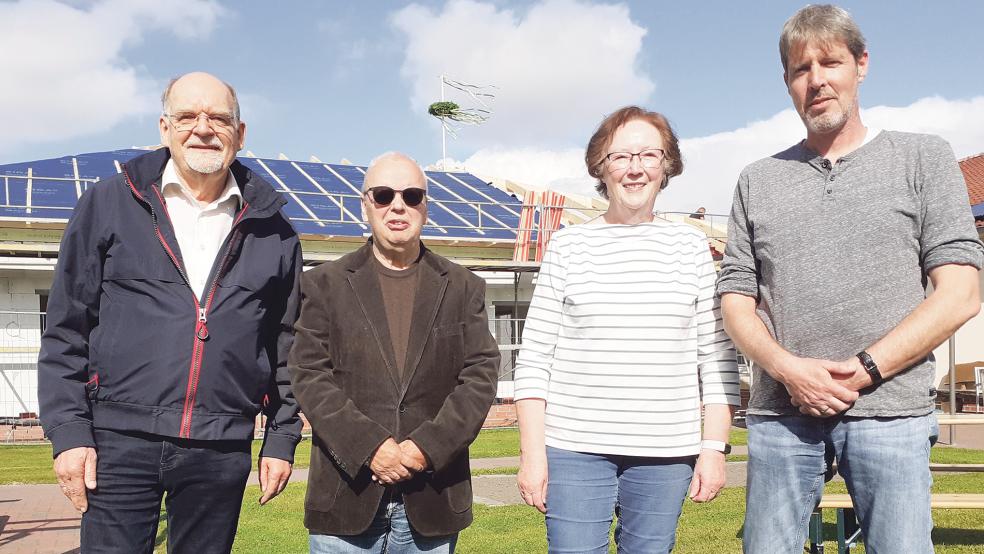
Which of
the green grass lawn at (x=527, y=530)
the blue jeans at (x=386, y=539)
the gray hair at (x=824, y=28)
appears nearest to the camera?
the gray hair at (x=824, y=28)

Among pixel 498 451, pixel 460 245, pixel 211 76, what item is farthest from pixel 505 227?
pixel 211 76

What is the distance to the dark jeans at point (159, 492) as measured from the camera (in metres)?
3.02

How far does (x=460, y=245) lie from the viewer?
20906 millimetres

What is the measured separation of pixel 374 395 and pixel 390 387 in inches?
2.5

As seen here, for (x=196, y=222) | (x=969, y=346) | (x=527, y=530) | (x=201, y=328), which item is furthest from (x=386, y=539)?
(x=969, y=346)

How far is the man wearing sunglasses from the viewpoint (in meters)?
2.99

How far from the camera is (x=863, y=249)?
2775mm

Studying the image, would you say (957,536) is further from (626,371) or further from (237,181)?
(237,181)

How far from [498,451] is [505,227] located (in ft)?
32.3

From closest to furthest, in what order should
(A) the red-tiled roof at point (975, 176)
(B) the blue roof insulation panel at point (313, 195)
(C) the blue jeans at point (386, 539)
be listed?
(C) the blue jeans at point (386, 539) < (B) the blue roof insulation panel at point (313, 195) < (A) the red-tiled roof at point (975, 176)

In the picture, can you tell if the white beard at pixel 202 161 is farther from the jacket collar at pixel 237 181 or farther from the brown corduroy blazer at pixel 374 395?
the brown corduroy blazer at pixel 374 395

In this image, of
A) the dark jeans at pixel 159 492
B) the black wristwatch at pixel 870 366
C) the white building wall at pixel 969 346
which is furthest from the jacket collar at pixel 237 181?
the white building wall at pixel 969 346

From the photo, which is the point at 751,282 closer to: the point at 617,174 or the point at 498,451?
the point at 617,174

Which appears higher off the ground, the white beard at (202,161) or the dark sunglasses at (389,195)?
the white beard at (202,161)
